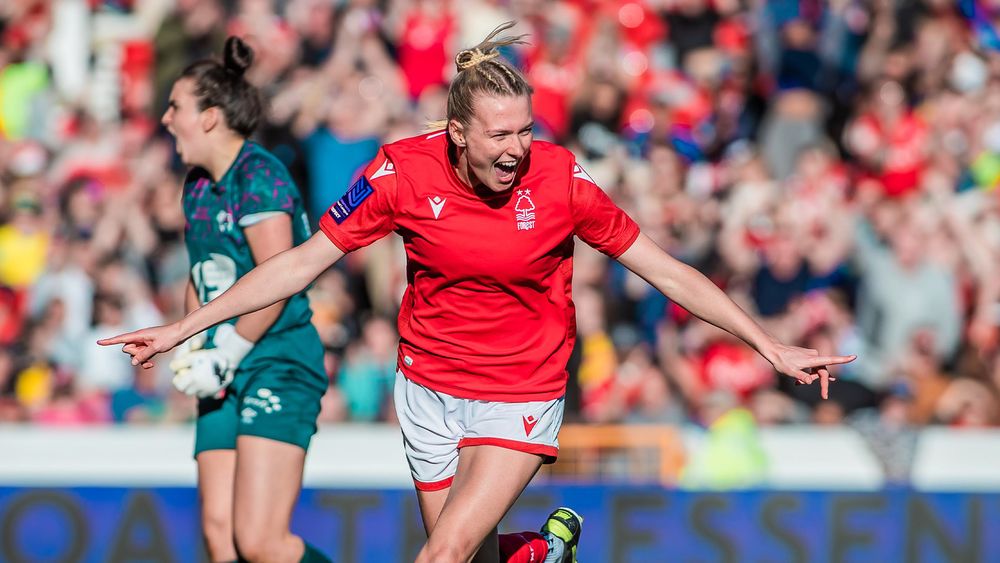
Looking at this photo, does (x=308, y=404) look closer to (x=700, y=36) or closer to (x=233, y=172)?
(x=233, y=172)

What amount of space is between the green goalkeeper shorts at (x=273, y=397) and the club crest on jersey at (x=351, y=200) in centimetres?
112

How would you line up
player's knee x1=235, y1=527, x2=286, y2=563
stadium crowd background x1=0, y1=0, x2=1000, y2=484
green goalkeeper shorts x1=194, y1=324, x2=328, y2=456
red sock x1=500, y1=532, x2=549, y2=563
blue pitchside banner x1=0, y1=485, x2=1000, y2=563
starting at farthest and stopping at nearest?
1. stadium crowd background x1=0, y1=0, x2=1000, y2=484
2. blue pitchside banner x1=0, y1=485, x2=1000, y2=563
3. green goalkeeper shorts x1=194, y1=324, x2=328, y2=456
4. player's knee x1=235, y1=527, x2=286, y2=563
5. red sock x1=500, y1=532, x2=549, y2=563

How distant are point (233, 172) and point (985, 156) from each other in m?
8.06

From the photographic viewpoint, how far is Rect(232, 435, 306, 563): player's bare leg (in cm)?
580

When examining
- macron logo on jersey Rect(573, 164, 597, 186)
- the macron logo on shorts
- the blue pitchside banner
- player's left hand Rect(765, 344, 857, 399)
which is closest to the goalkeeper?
the macron logo on shorts

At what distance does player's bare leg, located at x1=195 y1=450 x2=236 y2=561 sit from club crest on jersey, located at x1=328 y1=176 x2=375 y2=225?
1.49 meters

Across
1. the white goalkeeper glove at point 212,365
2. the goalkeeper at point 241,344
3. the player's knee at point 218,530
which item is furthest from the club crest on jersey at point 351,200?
the player's knee at point 218,530

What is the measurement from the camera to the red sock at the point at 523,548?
5602 millimetres

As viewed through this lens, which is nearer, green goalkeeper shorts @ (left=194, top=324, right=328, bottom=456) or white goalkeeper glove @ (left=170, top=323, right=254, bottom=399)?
white goalkeeper glove @ (left=170, top=323, right=254, bottom=399)

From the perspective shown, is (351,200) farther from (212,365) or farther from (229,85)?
(229,85)

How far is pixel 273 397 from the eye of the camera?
5.95 metres

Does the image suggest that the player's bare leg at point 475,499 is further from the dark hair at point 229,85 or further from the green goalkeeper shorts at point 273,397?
the dark hair at point 229,85

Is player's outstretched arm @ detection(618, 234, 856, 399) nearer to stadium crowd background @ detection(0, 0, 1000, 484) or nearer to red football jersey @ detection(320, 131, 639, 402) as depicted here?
red football jersey @ detection(320, 131, 639, 402)

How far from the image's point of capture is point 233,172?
19.9 ft
